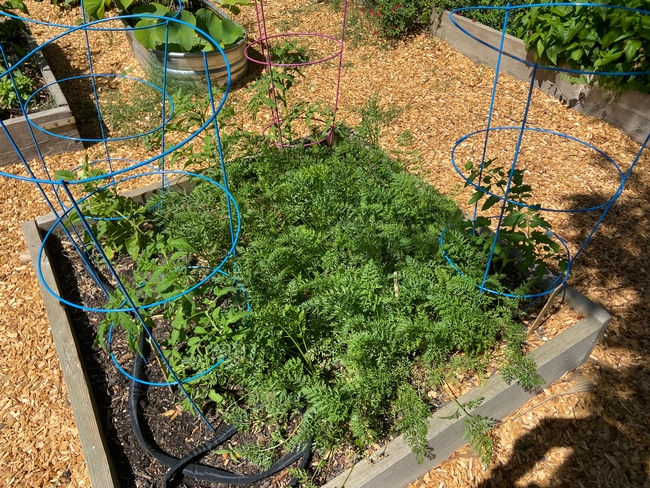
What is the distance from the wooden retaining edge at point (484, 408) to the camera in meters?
2.17

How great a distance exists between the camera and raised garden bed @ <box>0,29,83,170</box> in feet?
14.4

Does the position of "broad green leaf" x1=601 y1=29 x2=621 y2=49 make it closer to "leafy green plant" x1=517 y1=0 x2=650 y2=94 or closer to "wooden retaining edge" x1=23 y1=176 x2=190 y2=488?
"leafy green plant" x1=517 y1=0 x2=650 y2=94

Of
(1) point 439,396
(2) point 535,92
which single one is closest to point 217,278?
(1) point 439,396

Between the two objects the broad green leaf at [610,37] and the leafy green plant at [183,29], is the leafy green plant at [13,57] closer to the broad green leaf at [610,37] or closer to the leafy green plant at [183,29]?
the leafy green plant at [183,29]

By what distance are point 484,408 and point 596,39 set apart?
3.59 m

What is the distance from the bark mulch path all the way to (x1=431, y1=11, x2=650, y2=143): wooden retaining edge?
0.11 m

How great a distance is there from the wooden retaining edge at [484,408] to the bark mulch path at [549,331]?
4.0 inches

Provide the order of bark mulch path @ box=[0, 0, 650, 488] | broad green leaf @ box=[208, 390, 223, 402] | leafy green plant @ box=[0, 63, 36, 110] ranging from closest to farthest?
broad green leaf @ box=[208, 390, 223, 402] → bark mulch path @ box=[0, 0, 650, 488] → leafy green plant @ box=[0, 63, 36, 110]

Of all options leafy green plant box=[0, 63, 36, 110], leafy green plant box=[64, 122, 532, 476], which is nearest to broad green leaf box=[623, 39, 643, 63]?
leafy green plant box=[64, 122, 532, 476]

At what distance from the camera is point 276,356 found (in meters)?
2.40

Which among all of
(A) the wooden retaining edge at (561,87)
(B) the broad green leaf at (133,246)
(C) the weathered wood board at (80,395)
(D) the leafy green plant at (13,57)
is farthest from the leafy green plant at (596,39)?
(D) the leafy green plant at (13,57)

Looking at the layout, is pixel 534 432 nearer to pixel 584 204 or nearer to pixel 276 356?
pixel 276 356

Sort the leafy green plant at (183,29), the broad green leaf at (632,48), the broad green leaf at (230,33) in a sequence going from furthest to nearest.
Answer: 1. the broad green leaf at (230,33)
2. the leafy green plant at (183,29)
3. the broad green leaf at (632,48)

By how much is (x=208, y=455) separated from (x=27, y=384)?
1295 millimetres
